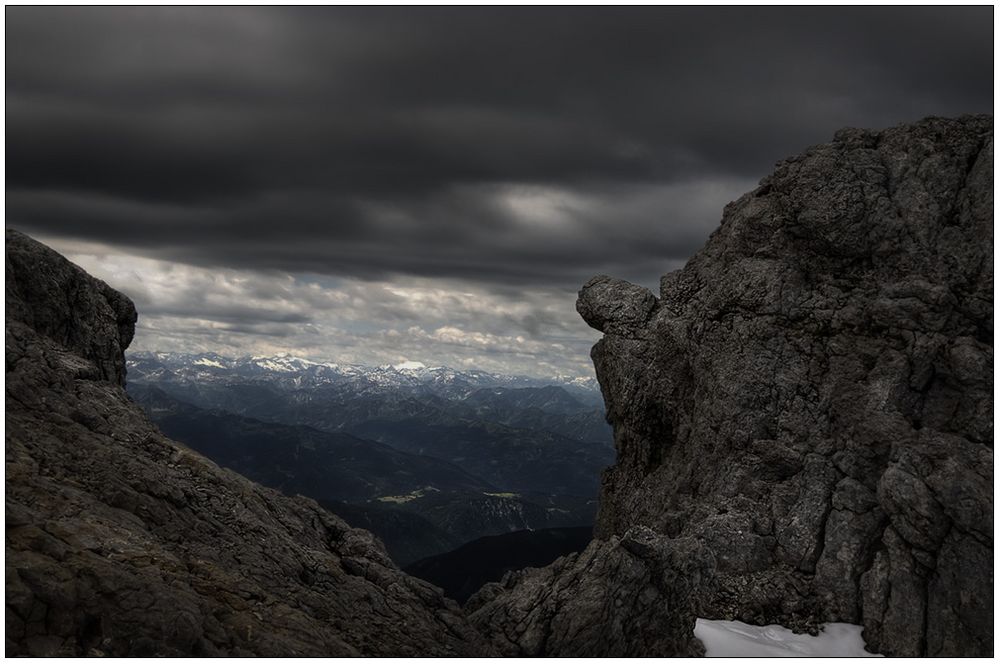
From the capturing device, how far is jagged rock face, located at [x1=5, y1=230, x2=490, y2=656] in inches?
854

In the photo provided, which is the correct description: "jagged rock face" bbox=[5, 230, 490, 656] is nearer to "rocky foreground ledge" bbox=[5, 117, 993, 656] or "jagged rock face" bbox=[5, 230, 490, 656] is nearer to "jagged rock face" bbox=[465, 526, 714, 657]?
"rocky foreground ledge" bbox=[5, 117, 993, 656]

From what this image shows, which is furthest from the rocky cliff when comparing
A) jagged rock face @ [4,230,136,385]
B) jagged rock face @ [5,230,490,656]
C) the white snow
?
jagged rock face @ [4,230,136,385]

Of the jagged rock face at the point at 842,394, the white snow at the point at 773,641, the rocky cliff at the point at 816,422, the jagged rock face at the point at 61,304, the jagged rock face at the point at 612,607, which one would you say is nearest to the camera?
the jagged rock face at the point at 612,607

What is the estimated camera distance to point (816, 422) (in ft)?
160

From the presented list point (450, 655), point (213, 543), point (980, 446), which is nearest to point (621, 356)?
point (980, 446)

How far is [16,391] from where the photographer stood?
3064cm

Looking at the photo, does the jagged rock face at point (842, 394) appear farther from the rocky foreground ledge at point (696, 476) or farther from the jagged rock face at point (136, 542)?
the jagged rock face at point (136, 542)

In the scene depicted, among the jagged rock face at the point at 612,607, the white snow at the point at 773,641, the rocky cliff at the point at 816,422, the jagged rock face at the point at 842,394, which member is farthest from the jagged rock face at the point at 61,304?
the jagged rock face at the point at 842,394

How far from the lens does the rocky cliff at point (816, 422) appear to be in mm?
36406

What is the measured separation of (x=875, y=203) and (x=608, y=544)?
37.1m

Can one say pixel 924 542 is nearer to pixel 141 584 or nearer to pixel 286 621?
pixel 286 621

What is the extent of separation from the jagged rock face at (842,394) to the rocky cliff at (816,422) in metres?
0.14

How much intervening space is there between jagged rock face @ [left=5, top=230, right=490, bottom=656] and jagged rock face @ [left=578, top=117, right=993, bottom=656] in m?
25.2

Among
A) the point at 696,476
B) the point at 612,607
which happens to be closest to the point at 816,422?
the point at 696,476
